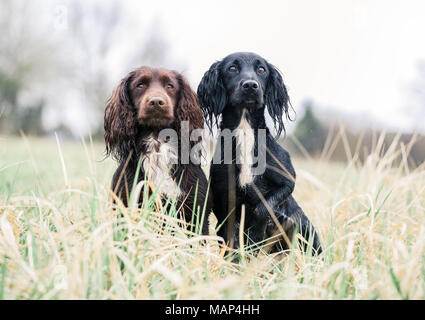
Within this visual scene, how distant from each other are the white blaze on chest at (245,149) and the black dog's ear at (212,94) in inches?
8.2

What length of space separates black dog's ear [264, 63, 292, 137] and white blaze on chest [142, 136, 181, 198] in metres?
0.81

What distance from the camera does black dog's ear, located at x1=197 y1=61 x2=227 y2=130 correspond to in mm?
3344

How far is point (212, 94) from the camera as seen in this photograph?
11.1 ft

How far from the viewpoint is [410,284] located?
218 centimetres

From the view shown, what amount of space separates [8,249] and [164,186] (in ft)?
4.01

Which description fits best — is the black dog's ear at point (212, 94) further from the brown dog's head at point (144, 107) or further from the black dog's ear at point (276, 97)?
the black dog's ear at point (276, 97)

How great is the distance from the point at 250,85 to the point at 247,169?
23.6 inches

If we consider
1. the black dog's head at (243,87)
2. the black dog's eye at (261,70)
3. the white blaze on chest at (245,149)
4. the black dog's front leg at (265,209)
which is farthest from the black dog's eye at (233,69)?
the black dog's front leg at (265,209)

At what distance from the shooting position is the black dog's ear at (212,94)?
3.34 m

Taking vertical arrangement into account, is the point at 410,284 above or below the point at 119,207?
Result: below

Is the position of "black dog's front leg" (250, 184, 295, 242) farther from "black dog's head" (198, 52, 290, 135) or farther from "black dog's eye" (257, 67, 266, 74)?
"black dog's eye" (257, 67, 266, 74)

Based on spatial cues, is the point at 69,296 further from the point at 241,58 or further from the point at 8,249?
the point at 241,58

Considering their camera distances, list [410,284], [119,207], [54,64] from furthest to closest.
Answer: [54,64] < [119,207] < [410,284]
